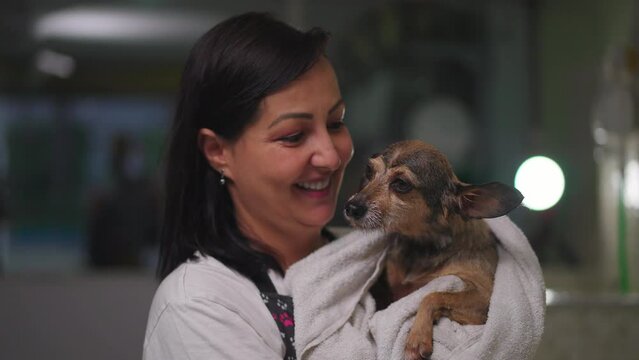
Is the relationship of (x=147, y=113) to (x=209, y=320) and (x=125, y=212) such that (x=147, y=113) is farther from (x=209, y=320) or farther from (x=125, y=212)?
(x=209, y=320)

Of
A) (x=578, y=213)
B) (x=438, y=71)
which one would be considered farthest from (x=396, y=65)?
(x=578, y=213)

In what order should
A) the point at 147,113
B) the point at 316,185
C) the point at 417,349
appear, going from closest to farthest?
the point at 417,349, the point at 316,185, the point at 147,113

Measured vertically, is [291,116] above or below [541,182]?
above

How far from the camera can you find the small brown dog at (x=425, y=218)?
122 centimetres

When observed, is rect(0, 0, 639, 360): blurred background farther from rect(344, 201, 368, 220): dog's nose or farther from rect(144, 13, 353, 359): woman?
rect(344, 201, 368, 220): dog's nose

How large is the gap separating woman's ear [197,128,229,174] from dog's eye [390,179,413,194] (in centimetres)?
33

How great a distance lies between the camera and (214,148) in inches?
54.5

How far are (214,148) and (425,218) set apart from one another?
419 millimetres

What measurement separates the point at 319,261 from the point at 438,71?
262 centimetres

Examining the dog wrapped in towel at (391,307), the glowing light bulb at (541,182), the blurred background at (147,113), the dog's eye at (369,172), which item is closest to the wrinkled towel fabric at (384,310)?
the dog wrapped in towel at (391,307)

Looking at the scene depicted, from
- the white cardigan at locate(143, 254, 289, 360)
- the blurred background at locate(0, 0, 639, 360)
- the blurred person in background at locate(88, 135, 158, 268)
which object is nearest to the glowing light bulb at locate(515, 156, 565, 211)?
the blurred background at locate(0, 0, 639, 360)

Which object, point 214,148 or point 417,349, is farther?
point 214,148

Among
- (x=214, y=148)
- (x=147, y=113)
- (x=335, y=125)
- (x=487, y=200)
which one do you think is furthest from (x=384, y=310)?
(x=147, y=113)

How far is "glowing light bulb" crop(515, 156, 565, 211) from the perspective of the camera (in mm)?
2754
